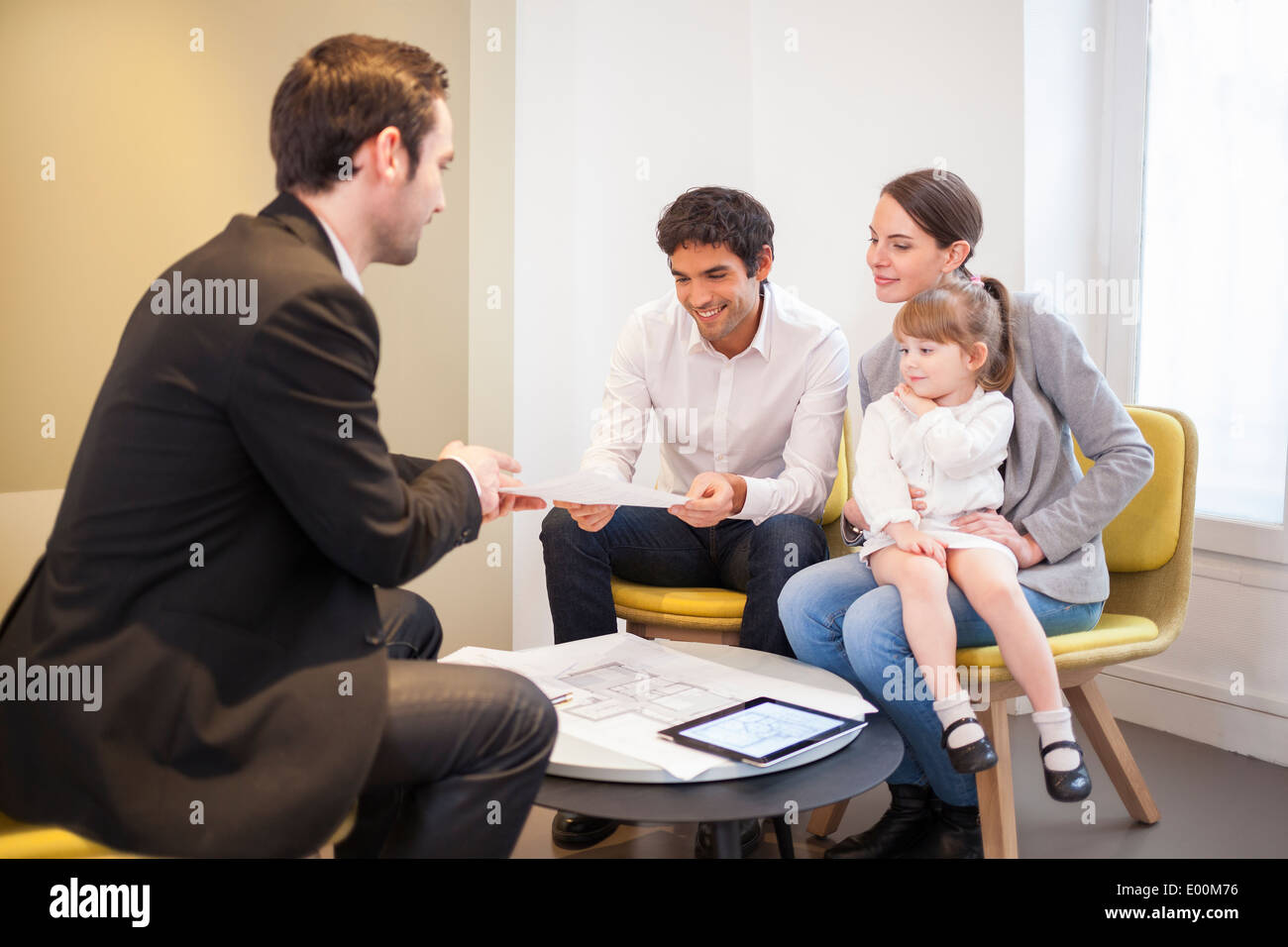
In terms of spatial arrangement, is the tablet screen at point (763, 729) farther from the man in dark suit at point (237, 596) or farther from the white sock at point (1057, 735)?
the white sock at point (1057, 735)

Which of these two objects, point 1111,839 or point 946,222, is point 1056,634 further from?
point 946,222

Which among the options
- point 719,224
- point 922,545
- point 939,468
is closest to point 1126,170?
point 719,224

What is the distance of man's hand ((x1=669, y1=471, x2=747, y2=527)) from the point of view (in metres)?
2.31

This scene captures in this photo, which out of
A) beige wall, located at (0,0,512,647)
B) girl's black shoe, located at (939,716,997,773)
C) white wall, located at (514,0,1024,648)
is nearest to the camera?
girl's black shoe, located at (939,716,997,773)

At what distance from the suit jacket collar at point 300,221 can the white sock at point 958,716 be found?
1266 millimetres

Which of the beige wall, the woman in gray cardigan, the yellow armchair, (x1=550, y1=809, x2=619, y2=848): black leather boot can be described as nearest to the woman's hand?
the woman in gray cardigan

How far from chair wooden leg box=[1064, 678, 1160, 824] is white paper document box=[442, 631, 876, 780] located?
2.54ft

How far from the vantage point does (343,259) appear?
4.69ft

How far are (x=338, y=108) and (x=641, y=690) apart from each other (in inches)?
40.2

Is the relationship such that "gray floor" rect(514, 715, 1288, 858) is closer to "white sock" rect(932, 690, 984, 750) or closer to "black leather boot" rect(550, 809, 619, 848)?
"black leather boot" rect(550, 809, 619, 848)

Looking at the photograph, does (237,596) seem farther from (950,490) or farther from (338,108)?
(950,490)

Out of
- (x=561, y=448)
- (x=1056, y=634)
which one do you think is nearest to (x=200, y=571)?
(x=1056, y=634)

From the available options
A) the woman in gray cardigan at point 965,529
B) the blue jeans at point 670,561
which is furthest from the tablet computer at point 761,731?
the blue jeans at point 670,561

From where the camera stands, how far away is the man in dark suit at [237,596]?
3.97 feet
